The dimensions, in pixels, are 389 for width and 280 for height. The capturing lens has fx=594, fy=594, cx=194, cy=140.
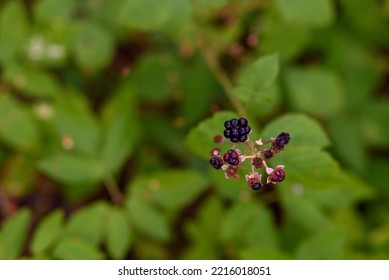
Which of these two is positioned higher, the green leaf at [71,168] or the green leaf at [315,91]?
the green leaf at [71,168]

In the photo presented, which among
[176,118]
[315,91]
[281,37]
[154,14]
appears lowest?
[315,91]

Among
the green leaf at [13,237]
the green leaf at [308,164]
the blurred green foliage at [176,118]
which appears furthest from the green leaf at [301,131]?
the green leaf at [13,237]

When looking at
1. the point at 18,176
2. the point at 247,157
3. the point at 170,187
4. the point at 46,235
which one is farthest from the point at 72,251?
the point at 18,176

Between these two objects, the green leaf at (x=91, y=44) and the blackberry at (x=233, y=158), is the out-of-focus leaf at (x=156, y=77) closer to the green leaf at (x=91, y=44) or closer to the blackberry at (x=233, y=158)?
the green leaf at (x=91, y=44)

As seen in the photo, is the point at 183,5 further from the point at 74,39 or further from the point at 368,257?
the point at 368,257

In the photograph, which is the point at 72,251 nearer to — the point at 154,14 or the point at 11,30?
the point at 154,14

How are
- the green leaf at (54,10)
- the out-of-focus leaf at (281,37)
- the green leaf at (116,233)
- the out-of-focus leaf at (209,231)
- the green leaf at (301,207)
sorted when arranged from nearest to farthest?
the green leaf at (116,233), the green leaf at (301,207), the green leaf at (54,10), the out-of-focus leaf at (209,231), the out-of-focus leaf at (281,37)

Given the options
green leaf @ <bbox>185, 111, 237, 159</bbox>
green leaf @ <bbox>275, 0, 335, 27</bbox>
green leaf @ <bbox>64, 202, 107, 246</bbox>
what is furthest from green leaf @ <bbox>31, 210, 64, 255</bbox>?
green leaf @ <bbox>275, 0, 335, 27</bbox>
